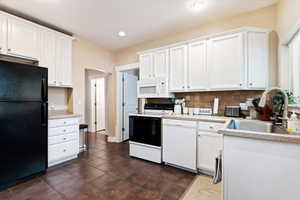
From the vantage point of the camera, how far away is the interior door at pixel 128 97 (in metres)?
4.36

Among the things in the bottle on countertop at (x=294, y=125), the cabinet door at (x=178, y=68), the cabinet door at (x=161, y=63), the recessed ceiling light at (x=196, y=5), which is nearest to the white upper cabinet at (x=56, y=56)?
the cabinet door at (x=161, y=63)

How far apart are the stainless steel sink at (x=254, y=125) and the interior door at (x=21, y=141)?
112 inches

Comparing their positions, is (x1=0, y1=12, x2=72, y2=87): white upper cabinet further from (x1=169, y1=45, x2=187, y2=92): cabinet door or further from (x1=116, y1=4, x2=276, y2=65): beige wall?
(x1=169, y1=45, x2=187, y2=92): cabinet door

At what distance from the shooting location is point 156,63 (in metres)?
3.19

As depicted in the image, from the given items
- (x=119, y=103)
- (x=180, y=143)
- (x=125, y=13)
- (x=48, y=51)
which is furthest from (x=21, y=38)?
(x=180, y=143)

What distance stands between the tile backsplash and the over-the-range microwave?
0.34 meters

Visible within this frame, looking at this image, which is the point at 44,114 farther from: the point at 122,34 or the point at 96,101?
the point at 96,101

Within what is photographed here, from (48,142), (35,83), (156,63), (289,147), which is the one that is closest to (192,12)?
(156,63)

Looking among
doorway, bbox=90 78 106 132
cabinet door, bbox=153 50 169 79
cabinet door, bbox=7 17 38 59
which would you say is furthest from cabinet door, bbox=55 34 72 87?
doorway, bbox=90 78 106 132

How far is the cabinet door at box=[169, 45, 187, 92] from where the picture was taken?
2851 millimetres

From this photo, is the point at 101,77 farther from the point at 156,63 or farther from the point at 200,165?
the point at 200,165

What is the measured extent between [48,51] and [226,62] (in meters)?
3.33

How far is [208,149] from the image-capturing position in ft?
7.47

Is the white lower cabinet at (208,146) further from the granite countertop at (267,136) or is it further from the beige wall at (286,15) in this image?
the beige wall at (286,15)
